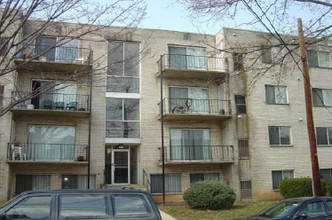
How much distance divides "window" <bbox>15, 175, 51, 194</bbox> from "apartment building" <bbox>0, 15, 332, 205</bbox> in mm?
52

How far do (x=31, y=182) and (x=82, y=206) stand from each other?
47.5 feet

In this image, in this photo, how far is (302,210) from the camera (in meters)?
10.9

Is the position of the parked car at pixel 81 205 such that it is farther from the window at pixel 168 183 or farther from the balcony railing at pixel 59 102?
the window at pixel 168 183

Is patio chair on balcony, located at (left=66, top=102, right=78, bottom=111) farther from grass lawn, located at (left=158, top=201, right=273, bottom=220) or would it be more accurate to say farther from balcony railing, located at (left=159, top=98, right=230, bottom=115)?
grass lawn, located at (left=158, top=201, right=273, bottom=220)

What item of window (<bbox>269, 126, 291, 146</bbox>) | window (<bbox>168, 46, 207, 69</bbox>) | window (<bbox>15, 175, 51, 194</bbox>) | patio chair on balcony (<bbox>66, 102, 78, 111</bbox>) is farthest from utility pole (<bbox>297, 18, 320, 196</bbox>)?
window (<bbox>15, 175, 51, 194</bbox>)

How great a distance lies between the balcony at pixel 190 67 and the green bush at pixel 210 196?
23.0ft

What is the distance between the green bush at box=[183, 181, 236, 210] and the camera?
1928 centimetres

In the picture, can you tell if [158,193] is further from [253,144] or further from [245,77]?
[245,77]

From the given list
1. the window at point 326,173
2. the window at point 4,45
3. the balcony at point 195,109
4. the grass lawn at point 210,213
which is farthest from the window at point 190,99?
the window at point 4,45

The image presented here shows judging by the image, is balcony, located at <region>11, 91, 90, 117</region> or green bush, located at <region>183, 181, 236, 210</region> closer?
green bush, located at <region>183, 181, 236, 210</region>

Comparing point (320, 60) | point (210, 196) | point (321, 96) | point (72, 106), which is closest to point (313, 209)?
point (210, 196)

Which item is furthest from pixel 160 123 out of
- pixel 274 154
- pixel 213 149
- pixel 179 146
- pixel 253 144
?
pixel 274 154

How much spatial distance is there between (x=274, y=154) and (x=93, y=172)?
1114 centimetres

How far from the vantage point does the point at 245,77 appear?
2594 centimetres
